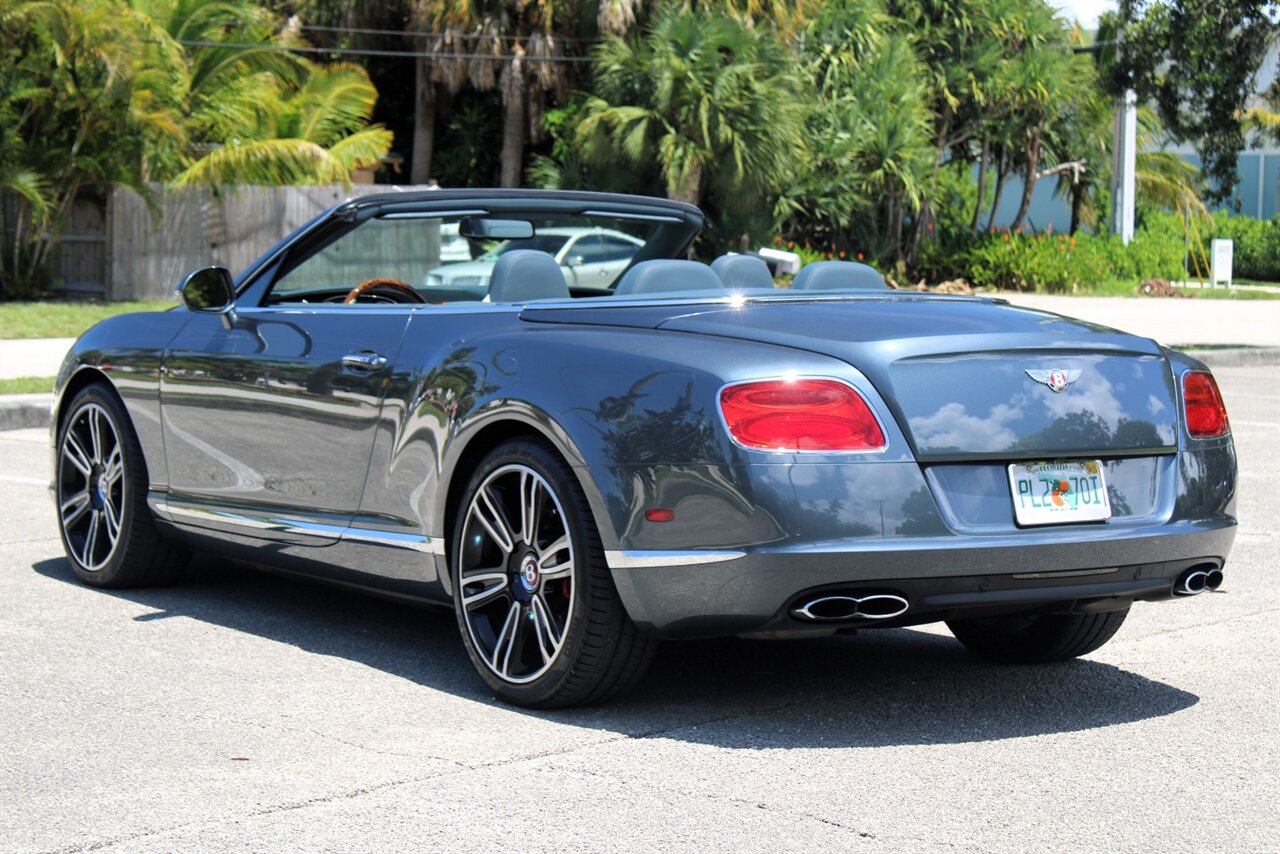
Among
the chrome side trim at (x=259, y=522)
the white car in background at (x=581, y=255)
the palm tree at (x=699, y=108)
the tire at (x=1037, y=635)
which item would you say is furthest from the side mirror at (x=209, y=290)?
the palm tree at (x=699, y=108)

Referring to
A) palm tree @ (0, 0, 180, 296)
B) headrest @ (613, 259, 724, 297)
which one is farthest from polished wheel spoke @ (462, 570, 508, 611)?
palm tree @ (0, 0, 180, 296)

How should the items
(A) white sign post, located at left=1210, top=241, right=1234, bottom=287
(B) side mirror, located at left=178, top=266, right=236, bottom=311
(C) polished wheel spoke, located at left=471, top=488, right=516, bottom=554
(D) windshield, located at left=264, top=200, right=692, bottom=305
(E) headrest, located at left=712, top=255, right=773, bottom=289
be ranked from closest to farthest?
(C) polished wheel spoke, located at left=471, top=488, right=516, bottom=554 → (E) headrest, located at left=712, top=255, right=773, bottom=289 → (D) windshield, located at left=264, top=200, right=692, bottom=305 → (B) side mirror, located at left=178, top=266, right=236, bottom=311 → (A) white sign post, located at left=1210, top=241, right=1234, bottom=287

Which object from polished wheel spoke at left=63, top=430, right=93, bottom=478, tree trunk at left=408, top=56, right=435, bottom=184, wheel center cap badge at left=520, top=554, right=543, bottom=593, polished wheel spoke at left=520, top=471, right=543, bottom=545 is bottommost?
wheel center cap badge at left=520, top=554, right=543, bottom=593

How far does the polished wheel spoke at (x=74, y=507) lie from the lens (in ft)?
23.5

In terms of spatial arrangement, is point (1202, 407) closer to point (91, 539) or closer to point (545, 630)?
point (545, 630)

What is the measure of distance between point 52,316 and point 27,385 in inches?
333

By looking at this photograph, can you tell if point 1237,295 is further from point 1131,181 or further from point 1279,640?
point 1279,640

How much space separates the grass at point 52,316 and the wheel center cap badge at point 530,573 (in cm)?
1466

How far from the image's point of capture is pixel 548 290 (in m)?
6.00

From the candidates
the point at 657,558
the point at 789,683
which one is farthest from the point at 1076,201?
the point at 657,558

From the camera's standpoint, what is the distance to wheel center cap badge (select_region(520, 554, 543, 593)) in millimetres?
5134

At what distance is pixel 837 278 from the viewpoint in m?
6.07

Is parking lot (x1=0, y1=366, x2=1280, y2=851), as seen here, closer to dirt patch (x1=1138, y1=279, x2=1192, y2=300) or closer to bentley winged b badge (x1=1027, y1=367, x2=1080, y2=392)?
bentley winged b badge (x1=1027, y1=367, x2=1080, y2=392)

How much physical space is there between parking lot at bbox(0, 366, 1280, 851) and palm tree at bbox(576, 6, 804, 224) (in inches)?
907
